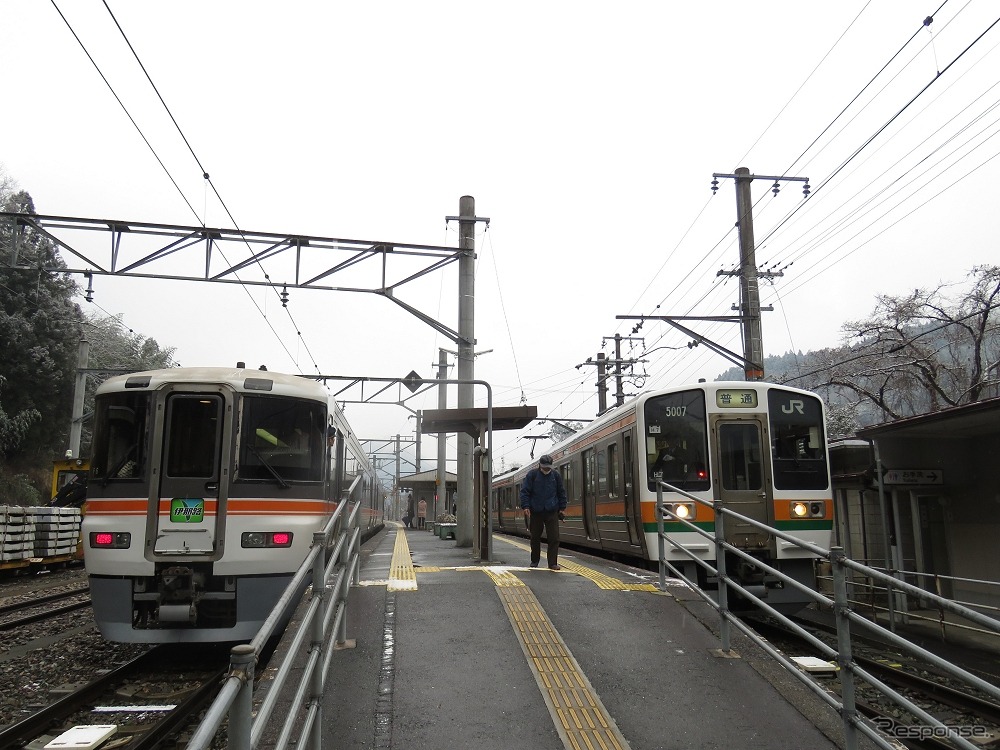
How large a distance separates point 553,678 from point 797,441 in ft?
20.6

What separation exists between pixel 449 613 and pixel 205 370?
134 inches

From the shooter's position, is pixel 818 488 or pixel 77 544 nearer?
pixel 818 488

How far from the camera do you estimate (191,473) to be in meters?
7.27

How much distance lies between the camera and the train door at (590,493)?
13.6 meters

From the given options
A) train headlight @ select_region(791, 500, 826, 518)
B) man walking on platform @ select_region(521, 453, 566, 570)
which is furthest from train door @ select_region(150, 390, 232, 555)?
train headlight @ select_region(791, 500, 826, 518)

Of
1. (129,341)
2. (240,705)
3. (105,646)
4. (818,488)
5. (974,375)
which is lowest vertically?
(105,646)

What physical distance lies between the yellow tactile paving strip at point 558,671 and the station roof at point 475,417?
13.6ft

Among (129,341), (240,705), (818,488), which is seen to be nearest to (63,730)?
(240,705)

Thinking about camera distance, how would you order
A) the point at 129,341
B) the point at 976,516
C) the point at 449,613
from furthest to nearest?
the point at 129,341, the point at 976,516, the point at 449,613

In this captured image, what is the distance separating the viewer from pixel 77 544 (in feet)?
63.0

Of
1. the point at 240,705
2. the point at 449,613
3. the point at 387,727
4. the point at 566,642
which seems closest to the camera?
the point at 240,705

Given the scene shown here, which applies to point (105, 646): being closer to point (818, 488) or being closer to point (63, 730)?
point (63, 730)

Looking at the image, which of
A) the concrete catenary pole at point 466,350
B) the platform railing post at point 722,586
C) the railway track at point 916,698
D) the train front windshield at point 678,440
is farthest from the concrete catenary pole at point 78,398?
the platform railing post at point 722,586

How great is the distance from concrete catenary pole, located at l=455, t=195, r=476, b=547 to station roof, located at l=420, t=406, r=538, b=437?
2.11 m
